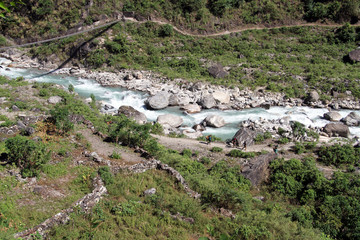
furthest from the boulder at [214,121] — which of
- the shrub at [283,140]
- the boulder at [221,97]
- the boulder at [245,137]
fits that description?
the shrub at [283,140]

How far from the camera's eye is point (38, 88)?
92.7ft

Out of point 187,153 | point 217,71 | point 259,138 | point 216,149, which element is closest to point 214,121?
point 259,138

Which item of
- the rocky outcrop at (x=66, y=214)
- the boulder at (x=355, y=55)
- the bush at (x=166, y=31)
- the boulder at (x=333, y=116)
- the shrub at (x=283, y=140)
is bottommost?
the shrub at (x=283, y=140)

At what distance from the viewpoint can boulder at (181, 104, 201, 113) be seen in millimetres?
27938

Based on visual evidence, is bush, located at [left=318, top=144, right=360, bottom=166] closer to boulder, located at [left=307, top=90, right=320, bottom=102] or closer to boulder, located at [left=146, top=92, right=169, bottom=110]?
boulder, located at [left=307, top=90, right=320, bottom=102]

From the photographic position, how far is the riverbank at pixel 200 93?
29.7 m

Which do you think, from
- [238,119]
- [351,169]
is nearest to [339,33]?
[238,119]

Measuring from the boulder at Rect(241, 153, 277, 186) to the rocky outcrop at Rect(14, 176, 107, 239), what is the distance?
29.8 feet

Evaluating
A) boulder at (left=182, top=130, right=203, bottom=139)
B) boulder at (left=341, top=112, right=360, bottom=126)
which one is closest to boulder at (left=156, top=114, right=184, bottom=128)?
boulder at (left=182, top=130, right=203, bottom=139)

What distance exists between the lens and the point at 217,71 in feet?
120

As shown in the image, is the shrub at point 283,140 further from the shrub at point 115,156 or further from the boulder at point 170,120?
the shrub at point 115,156

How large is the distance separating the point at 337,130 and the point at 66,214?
23493mm

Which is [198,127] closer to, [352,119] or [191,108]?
[191,108]

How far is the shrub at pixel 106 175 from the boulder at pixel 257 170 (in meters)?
8.39
